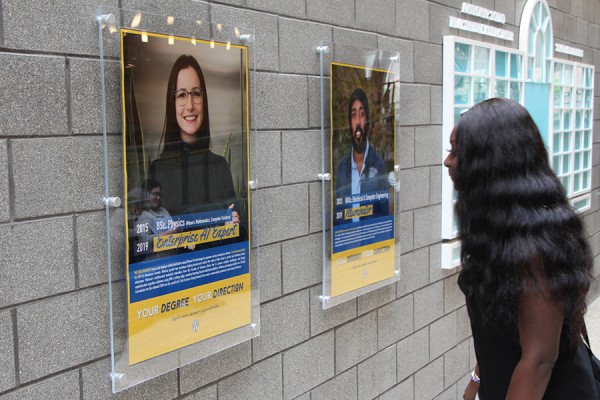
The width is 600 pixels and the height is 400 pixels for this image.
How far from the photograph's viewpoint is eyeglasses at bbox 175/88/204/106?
7.64 ft

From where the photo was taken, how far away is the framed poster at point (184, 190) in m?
2.19

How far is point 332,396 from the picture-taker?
11.2 ft

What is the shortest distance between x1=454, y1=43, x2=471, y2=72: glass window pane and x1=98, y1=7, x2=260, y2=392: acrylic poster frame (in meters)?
2.21

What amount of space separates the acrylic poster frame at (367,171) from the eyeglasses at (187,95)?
0.91 meters

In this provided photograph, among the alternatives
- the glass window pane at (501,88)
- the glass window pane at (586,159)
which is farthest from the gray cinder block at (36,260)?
the glass window pane at (586,159)

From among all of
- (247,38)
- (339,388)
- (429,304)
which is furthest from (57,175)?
(429,304)

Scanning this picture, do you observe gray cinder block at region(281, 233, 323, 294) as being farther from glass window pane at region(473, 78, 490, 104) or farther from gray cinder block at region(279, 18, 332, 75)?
glass window pane at region(473, 78, 490, 104)

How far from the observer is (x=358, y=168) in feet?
11.2

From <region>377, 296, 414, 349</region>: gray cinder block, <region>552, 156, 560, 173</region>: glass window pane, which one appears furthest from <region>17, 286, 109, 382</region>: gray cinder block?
<region>552, 156, 560, 173</region>: glass window pane

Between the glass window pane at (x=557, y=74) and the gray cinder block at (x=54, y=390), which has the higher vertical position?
the glass window pane at (x=557, y=74)

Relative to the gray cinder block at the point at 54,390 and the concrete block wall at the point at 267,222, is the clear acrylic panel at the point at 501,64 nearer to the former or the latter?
the concrete block wall at the point at 267,222

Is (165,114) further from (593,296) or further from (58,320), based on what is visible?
(593,296)

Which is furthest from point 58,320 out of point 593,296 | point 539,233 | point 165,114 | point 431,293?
point 593,296

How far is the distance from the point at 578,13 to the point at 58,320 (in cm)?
683
